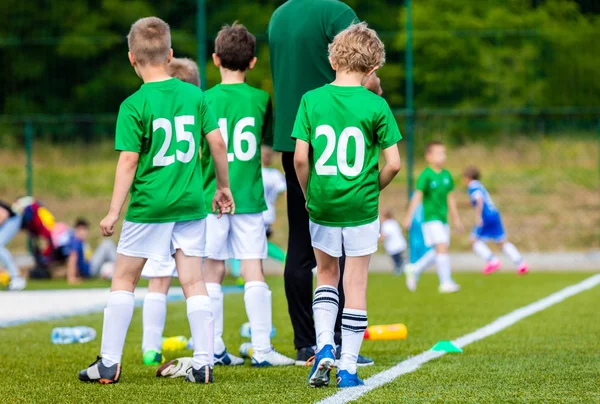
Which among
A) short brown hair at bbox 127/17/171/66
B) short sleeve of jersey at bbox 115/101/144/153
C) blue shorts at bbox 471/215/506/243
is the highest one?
short brown hair at bbox 127/17/171/66

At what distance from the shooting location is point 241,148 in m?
5.87

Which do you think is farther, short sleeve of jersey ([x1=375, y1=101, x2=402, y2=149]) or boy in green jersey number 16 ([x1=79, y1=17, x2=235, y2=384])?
boy in green jersey number 16 ([x1=79, y1=17, x2=235, y2=384])

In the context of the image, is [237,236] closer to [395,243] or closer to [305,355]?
[305,355]

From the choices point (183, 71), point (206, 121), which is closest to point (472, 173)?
point (183, 71)

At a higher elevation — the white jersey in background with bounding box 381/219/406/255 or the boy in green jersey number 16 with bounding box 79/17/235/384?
the boy in green jersey number 16 with bounding box 79/17/235/384

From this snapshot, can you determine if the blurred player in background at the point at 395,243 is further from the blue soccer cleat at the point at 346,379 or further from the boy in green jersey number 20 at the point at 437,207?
the blue soccer cleat at the point at 346,379

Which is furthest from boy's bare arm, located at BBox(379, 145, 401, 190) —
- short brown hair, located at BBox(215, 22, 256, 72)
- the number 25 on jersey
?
short brown hair, located at BBox(215, 22, 256, 72)

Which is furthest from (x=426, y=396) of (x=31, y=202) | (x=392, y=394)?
(x=31, y=202)

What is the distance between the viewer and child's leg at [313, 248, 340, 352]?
16.4 ft

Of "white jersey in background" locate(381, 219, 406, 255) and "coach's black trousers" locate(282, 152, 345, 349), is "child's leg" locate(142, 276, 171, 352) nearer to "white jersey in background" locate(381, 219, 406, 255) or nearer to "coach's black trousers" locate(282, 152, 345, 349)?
"coach's black trousers" locate(282, 152, 345, 349)

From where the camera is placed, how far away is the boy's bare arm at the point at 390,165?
4.85 m

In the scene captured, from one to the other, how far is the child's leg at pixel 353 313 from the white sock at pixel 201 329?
0.69 metres

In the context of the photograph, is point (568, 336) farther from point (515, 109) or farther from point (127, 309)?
point (515, 109)

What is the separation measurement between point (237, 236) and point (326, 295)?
101 centimetres
